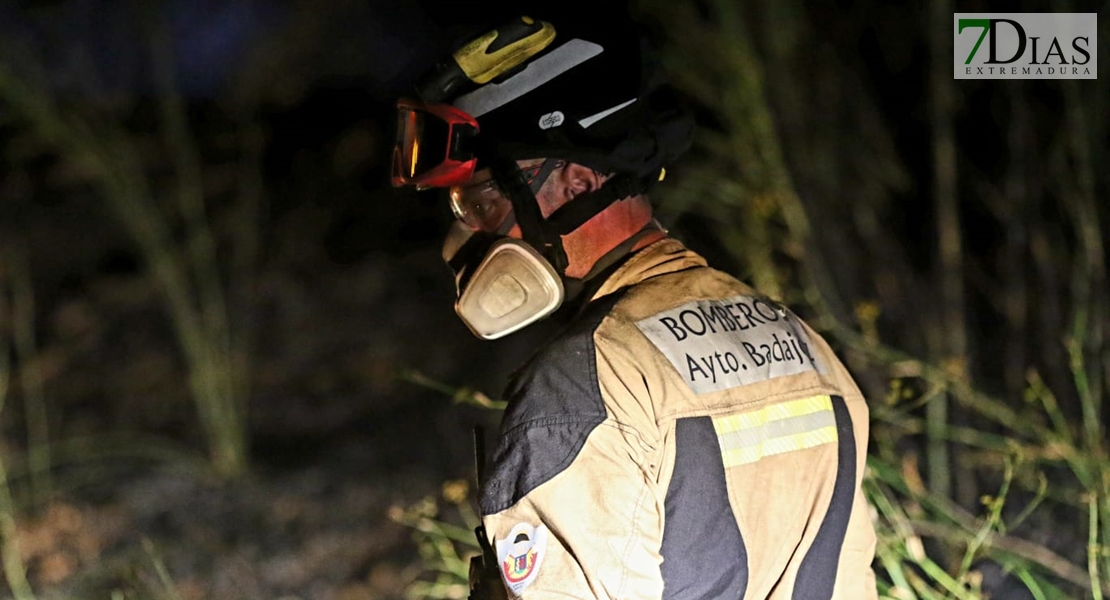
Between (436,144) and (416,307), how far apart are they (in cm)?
616

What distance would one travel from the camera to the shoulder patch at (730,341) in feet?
6.08

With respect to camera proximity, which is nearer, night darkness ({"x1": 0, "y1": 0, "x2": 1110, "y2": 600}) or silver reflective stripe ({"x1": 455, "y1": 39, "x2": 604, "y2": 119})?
silver reflective stripe ({"x1": 455, "y1": 39, "x2": 604, "y2": 119})

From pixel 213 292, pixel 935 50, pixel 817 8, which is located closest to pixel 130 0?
pixel 213 292

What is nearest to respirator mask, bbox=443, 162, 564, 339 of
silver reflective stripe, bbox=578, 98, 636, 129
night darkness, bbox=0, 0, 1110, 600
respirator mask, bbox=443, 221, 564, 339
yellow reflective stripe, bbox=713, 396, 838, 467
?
respirator mask, bbox=443, 221, 564, 339

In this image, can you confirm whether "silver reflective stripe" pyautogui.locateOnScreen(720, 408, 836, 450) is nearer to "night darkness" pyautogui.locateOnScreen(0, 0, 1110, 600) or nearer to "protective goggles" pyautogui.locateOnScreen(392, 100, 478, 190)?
"protective goggles" pyautogui.locateOnScreen(392, 100, 478, 190)

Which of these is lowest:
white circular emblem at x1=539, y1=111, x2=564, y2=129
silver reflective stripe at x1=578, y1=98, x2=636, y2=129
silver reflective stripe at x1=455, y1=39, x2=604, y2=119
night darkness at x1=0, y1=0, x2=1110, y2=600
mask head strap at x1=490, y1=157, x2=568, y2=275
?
night darkness at x1=0, y1=0, x2=1110, y2=600

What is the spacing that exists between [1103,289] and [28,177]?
24.7 ft

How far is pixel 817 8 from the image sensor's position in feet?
17.0

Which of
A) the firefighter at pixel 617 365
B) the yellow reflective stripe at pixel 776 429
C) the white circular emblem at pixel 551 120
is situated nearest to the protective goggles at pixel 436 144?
the firefighter at pixel 617 365

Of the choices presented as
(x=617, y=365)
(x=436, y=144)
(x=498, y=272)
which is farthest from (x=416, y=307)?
(x=617, y=365)

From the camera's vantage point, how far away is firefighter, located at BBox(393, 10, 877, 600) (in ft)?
5.63

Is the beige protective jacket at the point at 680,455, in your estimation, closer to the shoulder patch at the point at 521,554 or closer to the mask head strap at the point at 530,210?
the shoulder patch at the point at 521,554

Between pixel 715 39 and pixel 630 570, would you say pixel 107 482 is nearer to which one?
pixel 715 39

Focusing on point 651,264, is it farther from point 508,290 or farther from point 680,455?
point 680,455
